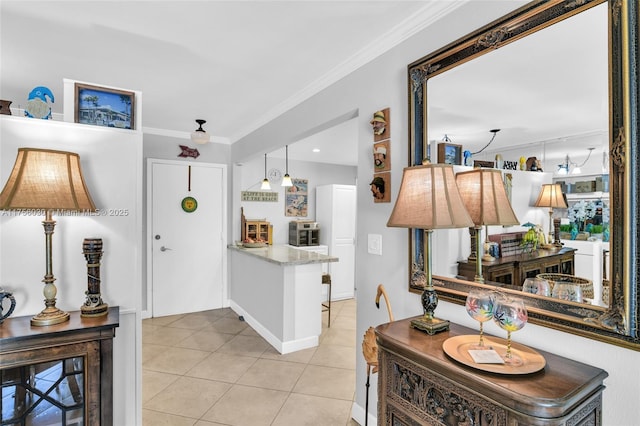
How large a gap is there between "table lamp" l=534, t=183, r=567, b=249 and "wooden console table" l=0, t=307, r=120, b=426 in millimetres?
2081

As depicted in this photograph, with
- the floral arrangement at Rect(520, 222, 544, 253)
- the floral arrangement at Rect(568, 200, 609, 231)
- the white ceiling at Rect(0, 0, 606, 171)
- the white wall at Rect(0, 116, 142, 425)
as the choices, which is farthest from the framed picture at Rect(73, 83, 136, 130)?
the floral arrangement at Rect(568, 200, 609, 231)

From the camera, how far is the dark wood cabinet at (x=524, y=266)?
1283 mm

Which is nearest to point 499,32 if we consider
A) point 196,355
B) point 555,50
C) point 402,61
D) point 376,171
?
point 555,50

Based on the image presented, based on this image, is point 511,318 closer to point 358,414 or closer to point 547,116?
point 547,116

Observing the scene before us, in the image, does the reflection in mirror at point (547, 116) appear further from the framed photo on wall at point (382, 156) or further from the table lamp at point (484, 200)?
the framed photo on wall at point (382, 156)

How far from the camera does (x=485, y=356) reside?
3.92ft

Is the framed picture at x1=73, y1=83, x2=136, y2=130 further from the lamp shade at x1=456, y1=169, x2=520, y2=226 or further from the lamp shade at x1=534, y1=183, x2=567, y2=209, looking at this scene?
the lamp shade at x1=534, y1=183, x2=567, y2=209

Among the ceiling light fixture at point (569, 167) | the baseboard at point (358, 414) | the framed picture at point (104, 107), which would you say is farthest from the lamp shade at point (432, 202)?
the framed picture at point (104, 107)

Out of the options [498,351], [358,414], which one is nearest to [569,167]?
[498,351]

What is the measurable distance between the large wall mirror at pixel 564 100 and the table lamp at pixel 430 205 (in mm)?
275

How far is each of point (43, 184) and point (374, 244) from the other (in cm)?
181

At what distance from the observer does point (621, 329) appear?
1.08m

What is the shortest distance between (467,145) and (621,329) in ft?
3.10

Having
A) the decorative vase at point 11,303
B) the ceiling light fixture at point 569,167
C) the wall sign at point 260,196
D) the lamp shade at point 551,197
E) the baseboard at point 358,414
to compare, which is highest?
the wall sign at point 260,196
